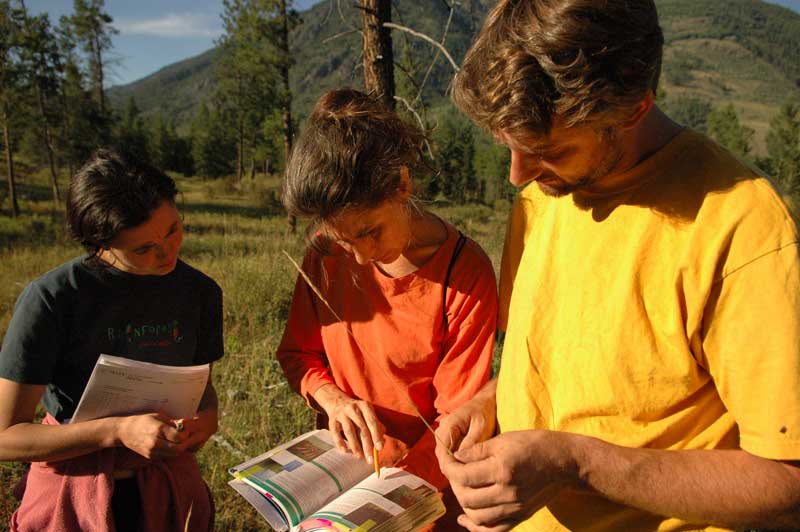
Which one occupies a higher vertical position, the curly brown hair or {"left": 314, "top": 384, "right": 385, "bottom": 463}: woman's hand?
the curly brown hair

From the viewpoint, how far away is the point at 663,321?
115 centimetres

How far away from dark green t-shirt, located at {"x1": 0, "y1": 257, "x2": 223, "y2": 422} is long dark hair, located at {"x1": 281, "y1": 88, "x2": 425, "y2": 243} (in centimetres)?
66

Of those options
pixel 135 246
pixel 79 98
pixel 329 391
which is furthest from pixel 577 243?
pixel 79 98

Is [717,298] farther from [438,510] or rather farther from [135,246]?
[135,246]

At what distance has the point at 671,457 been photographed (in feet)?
3.64

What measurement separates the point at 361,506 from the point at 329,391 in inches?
18.4

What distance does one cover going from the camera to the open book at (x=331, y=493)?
4.91 feet

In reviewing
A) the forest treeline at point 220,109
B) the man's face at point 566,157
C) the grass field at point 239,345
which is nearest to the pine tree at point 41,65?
the forest treeline at point 220,109

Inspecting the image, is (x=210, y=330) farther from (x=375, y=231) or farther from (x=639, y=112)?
(x=639, y=112)

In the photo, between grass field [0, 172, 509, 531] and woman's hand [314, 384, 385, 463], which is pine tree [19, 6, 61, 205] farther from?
woman's hand [314, 384, 385, 463]

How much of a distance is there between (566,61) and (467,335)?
986 mm

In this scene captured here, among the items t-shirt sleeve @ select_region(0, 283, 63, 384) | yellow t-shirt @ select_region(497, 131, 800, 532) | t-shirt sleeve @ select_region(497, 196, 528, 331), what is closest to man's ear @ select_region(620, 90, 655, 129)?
yellow t-shirt @ select_region(497, 131, 800, 532)

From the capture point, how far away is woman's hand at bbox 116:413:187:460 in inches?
68.7

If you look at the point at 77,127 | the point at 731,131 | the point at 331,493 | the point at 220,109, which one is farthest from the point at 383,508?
the point at 731,131
